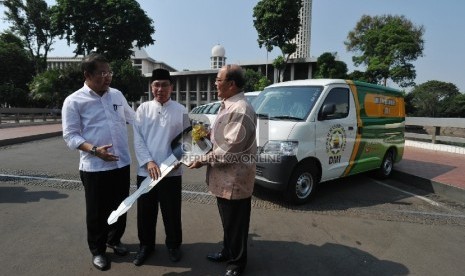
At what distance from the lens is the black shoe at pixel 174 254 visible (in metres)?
3.13

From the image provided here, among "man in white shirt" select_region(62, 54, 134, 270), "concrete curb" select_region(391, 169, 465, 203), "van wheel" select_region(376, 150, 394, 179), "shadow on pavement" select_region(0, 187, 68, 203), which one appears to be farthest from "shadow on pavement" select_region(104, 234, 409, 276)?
"van wheel" select_region(376, 150, 394, 179)

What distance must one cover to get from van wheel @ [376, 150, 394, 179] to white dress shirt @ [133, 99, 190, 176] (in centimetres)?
541

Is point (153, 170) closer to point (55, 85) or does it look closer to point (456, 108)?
point (55, 85)

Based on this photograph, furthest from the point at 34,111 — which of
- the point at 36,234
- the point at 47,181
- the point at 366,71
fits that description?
the point at 366,71

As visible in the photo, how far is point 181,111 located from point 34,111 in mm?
20380

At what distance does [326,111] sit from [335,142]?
24.9 inches

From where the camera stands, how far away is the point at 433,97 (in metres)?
38.1

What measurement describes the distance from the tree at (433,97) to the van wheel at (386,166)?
30.9m

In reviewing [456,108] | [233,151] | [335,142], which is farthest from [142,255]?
[456,108]

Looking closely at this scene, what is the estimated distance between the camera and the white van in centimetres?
459

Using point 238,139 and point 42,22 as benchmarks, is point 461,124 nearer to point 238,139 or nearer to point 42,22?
point 238,139

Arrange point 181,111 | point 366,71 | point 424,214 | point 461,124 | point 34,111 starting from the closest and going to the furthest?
point 181,111 → point 424,214 → point 461,124 → point 34,111 → point 366,71

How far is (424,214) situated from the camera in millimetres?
4820

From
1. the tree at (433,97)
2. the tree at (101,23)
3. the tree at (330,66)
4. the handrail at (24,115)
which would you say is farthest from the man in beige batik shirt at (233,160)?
the tree at (433,97)
